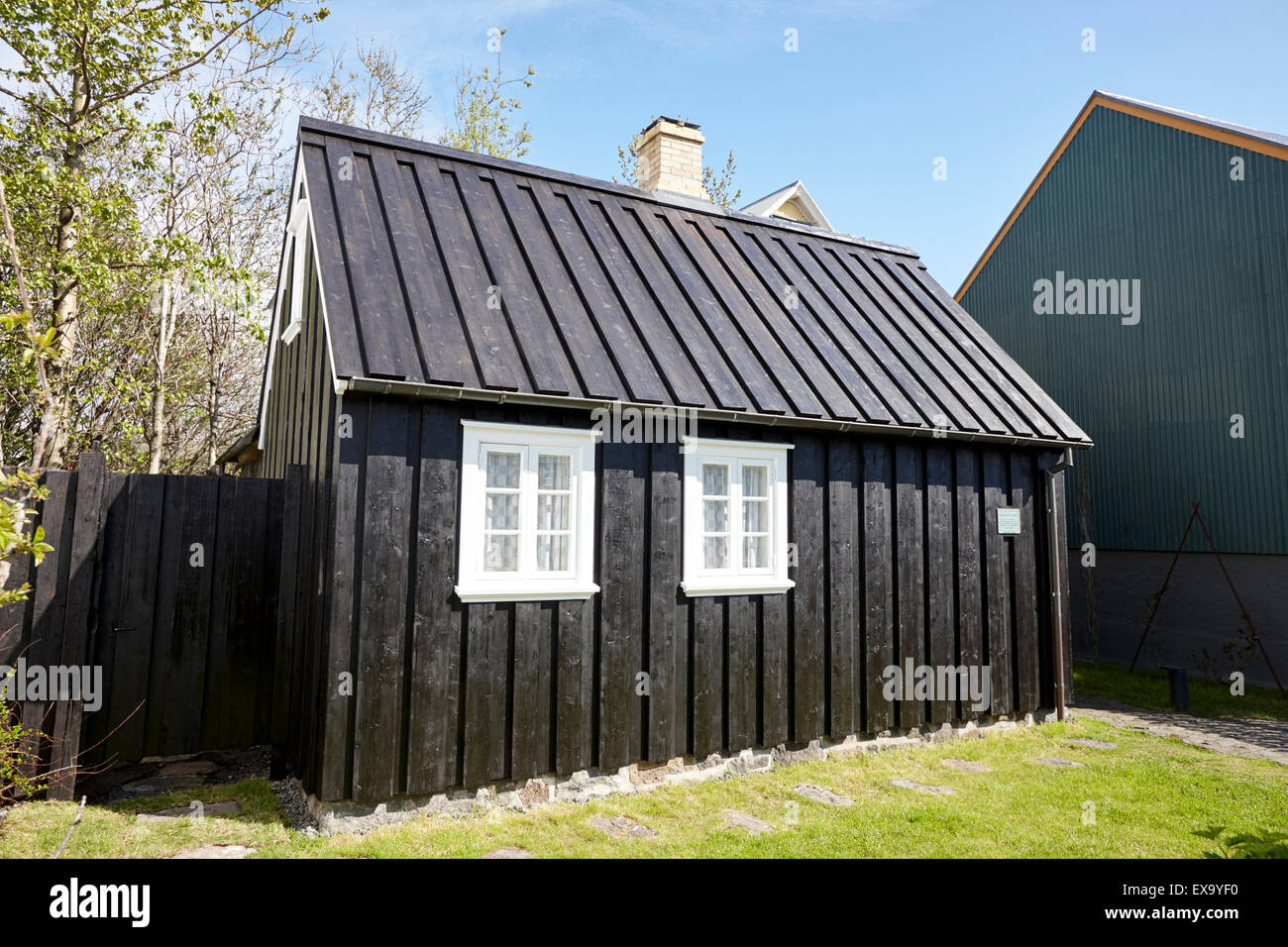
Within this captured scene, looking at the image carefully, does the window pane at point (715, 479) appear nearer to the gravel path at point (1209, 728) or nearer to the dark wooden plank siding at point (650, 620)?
the dark wooden plank siding at point (650, 620)

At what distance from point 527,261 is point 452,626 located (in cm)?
389

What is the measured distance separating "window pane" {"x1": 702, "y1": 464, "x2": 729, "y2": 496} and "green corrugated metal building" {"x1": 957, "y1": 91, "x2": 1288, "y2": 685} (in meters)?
10.1

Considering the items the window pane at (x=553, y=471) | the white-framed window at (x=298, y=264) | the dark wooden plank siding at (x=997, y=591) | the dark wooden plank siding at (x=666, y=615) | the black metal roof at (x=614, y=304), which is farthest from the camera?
the dark wooden plank siding at (x=997, y=591)

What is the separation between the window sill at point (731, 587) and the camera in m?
7.48

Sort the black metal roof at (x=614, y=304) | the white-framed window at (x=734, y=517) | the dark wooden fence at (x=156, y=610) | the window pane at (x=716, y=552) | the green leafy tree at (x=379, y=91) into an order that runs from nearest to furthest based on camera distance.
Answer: the dark wooden fence at (x=156, y=610) < the black metal roof at (x=614, y=304) < the white-framed window at (x=734, y=517) < the window pane at (x=716, y=552) < the green leafy tree at (x=379, y=91)

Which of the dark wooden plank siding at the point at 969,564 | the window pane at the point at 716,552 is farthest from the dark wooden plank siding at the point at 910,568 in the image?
the window pane at the point at 716,552

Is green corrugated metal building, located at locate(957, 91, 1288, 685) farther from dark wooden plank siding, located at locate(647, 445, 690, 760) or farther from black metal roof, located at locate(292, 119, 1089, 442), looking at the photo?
dark wooden plank siding, located at locate(647, 445, 690, 760)

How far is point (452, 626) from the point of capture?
6.39 m

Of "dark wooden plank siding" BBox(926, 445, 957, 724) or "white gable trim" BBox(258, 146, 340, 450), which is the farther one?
"dark wooden plank siding" BBox(926, 445, 957, 724)

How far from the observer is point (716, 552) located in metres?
7.89

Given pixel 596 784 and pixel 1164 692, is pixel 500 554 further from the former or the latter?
pixel 1164 692

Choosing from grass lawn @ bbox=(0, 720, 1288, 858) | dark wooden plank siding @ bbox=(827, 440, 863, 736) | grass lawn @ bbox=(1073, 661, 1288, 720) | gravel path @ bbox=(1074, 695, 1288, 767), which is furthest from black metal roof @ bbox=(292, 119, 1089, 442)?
grass lawn @ bbox=(1073, 661, 1288, 720)

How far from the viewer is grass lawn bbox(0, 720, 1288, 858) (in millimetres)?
5664
